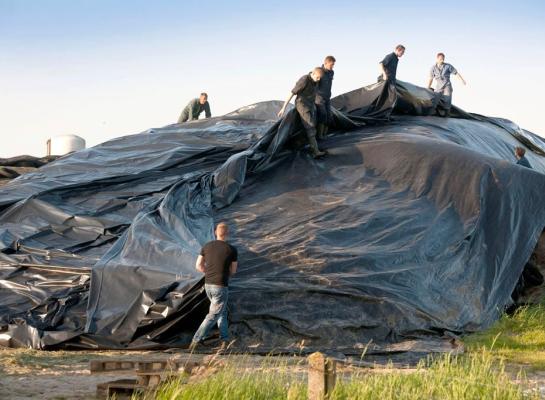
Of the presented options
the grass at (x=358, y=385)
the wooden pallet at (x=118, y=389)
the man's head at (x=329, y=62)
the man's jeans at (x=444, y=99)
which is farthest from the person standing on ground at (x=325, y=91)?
the wooden pallet at (x=118, y=389)

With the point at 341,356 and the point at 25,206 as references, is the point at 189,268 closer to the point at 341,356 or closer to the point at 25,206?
the point at 341,356

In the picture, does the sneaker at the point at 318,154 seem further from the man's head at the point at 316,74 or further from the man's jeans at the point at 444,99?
the man's jeans at the point at 444,99

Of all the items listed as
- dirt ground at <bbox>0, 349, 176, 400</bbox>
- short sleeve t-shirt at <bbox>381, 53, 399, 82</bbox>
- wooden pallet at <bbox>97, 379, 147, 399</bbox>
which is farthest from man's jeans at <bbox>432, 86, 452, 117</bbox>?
wooden pallet at <bbox>97, 379, 147, 399</bbox>

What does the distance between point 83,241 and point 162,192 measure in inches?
66.5

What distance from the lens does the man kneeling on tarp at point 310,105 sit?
14.4 m

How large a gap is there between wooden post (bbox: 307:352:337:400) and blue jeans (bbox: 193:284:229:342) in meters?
3.83

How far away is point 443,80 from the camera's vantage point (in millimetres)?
18812

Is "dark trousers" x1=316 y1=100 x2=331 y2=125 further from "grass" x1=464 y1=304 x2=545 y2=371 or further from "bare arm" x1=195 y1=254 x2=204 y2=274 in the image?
"bare arm" x1=195 y1=254 x2=204 y2=274

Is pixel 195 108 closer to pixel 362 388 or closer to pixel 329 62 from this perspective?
pixel 329 62

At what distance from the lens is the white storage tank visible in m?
23.4

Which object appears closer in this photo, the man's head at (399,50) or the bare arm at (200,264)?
the bare arm at (200,264)

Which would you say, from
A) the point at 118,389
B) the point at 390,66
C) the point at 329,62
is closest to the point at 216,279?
the point at 118,389

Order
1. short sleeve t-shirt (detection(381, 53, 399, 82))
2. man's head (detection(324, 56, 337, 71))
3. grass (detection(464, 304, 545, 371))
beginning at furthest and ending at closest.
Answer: short sleeve t-shirt (detection(381, 53, 399, 82))
man's head (detection(324, 56, 337, 71))
grass (detection(464, 304, 545, 371))

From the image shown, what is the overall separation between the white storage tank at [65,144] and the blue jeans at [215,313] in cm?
1354
